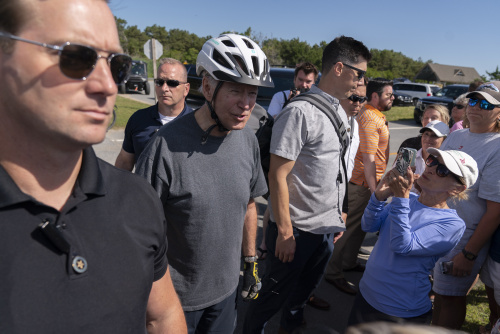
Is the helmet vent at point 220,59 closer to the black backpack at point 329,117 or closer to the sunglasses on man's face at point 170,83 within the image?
the black backpack at point 329,117


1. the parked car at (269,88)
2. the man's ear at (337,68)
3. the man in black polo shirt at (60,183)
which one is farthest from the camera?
the parked car at (269,88)

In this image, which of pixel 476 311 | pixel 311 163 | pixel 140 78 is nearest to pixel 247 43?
pixel 311 163

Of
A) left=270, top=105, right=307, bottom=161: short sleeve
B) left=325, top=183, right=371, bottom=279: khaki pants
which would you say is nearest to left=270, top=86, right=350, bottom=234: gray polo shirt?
left=270, top=105, right=307, bottom=161: short sleeve

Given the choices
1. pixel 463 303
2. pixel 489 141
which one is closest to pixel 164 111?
pixel 489 141

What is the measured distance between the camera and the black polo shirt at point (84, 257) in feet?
3.05

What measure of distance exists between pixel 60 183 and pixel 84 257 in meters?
0.23

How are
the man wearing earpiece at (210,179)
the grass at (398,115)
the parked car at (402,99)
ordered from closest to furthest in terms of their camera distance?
the man wearing earpiece at (210,179), the grass at (398,115), the parked car at (402,99)

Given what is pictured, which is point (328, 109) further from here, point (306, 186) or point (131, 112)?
point (131, 112)

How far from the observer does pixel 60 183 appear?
108 cm

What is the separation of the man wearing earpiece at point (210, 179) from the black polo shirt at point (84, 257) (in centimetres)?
60

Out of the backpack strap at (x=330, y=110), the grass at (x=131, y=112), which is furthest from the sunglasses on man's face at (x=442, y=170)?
the grass at (x=131, y=112)

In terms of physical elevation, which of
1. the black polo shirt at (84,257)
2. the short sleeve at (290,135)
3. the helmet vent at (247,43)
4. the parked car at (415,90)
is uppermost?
the parked car at (415,90)

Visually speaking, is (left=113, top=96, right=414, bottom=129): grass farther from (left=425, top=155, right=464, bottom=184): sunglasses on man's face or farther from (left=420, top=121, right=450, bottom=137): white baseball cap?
(left=425, top=155, right=464, bottom=184): sunglasses on man's face

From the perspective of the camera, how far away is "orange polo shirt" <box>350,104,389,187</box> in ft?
13.7
